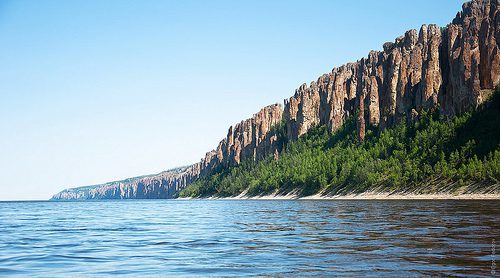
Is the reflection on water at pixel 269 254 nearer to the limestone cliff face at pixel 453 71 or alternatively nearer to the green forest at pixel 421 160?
the green forest at pixel 421 160

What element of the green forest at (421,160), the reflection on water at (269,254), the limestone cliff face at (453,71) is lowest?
the reflection on water at (269,254)

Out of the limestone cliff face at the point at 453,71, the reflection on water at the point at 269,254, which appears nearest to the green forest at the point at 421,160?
the limestone cliff face at the point at 453,71

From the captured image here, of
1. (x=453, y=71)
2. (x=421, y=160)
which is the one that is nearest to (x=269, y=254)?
(x=421, y=160)

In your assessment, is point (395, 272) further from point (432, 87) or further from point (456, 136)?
point (432, 87)

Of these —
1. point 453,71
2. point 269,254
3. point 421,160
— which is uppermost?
point 453,71

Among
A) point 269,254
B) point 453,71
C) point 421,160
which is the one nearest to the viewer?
point 269,254

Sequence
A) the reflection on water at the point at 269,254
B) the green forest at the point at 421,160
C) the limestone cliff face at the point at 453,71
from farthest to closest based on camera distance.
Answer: the limestone cliff face at the point at 453,71 → the green forest at the point at 421,160 → the reflection on water at the point at 269,254

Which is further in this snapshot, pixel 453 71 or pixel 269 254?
pixel 453 71

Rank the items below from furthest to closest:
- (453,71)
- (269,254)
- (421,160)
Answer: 1. (453,71)
2. (421,160)
3. (269,254)

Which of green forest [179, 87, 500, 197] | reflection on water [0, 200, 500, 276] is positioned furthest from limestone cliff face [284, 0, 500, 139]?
reflection on water [0, 200, 500, 276]

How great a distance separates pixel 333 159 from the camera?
189000 mm

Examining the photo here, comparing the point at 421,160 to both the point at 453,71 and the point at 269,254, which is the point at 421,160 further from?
the point at 269,254

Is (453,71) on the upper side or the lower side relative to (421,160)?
upper

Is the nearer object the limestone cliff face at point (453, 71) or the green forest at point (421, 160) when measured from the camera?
the green forest at point (421, 160)
